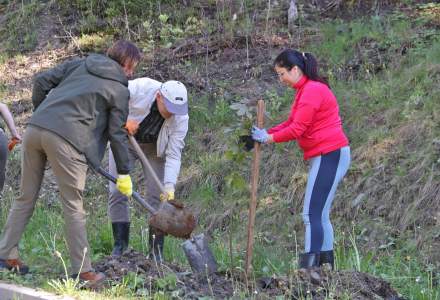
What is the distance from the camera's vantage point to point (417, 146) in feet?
26.7

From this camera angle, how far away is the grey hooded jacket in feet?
17.7

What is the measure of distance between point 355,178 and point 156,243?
2.45m

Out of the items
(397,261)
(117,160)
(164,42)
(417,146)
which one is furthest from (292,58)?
(164,42)

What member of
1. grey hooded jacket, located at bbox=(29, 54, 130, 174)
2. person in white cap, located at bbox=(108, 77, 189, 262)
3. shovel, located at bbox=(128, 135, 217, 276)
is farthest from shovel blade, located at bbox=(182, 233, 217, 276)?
grey hooded jacket, located at bbox=(29, 54, 130, 174)

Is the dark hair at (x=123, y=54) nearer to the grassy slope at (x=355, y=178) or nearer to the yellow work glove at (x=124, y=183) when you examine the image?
the yellow work glove at (x=124, y=183)

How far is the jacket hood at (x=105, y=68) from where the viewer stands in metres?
5.49

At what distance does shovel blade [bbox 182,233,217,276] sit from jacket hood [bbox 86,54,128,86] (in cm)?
143

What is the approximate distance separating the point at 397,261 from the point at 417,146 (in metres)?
1.80

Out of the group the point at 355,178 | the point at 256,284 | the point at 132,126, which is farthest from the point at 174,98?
the point at 355,178

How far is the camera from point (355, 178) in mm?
8133

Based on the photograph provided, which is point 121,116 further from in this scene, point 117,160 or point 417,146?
point 417,146

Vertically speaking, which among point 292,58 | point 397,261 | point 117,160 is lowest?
point 397,261

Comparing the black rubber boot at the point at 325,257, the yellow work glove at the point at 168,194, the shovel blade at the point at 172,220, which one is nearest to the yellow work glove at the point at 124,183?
the shovel blade at the point at 172,220

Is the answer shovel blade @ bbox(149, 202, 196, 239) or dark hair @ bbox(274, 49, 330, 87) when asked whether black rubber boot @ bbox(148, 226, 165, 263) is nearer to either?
shovel blade @ bbox(149, 202, 196, 239)
